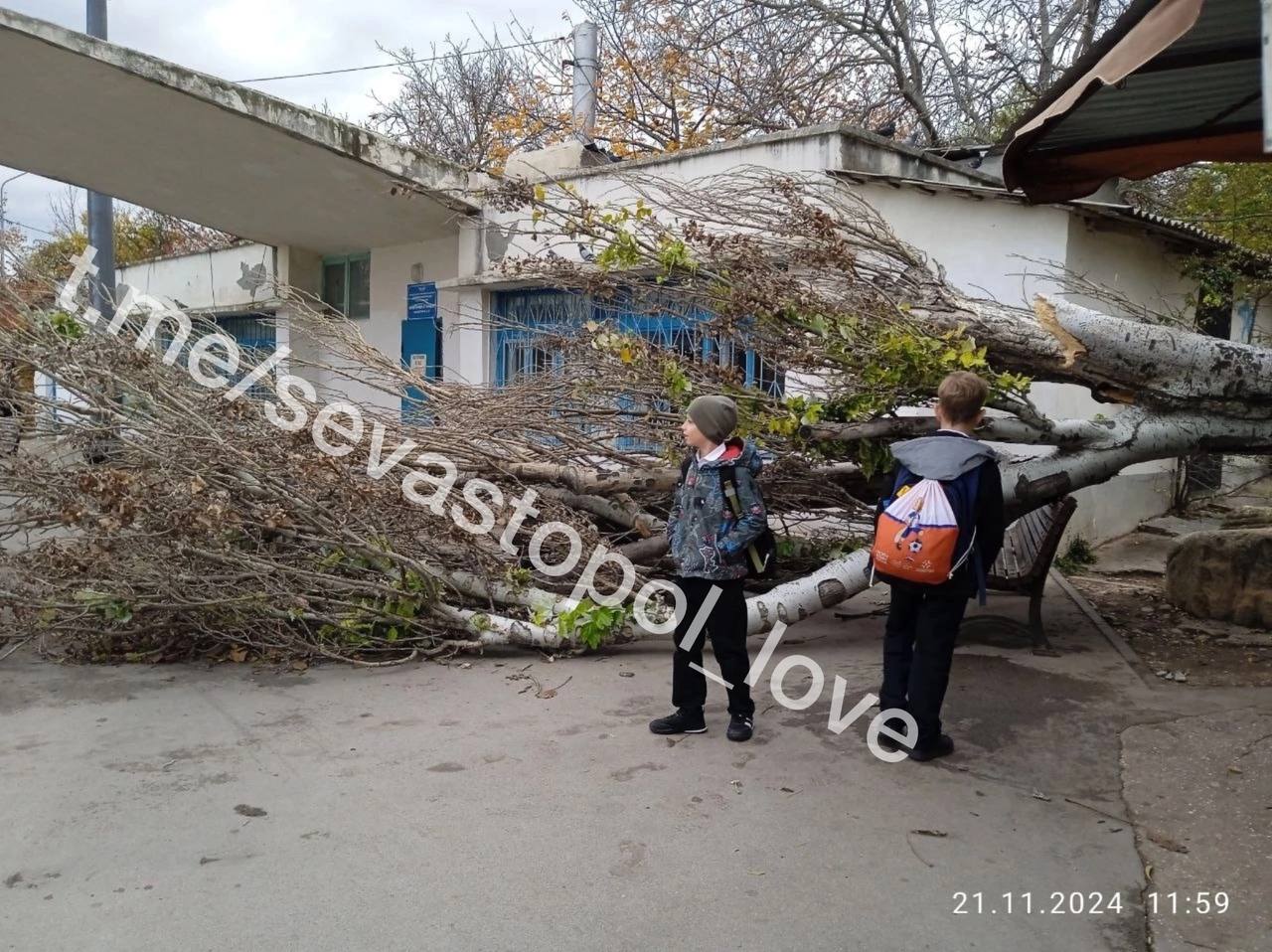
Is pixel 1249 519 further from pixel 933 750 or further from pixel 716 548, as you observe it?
pixel 716 548

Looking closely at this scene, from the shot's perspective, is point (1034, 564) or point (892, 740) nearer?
point (892, 740)

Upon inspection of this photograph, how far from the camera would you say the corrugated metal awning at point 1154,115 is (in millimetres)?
3682

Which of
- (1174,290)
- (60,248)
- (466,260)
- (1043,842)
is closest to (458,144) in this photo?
(60,248)

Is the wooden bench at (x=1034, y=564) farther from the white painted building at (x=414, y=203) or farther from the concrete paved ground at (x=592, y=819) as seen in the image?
the white painted building at (x=414, y=203)

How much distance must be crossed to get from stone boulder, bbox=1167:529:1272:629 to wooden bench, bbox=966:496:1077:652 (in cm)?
131

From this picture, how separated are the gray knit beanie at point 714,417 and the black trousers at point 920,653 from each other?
99cm

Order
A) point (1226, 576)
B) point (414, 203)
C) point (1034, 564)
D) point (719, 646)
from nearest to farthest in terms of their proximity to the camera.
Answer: point (719, 646) → point (1034, 564) → point (1226, 576) → point (414, 203)

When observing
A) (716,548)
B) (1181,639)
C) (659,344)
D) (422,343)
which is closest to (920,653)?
(716,548)

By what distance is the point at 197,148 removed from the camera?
36.0 ft

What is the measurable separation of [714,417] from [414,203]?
27.6 feet

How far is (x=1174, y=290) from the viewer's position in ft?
34.0

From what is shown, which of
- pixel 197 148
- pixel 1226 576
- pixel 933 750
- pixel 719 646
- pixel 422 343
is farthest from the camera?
pixel 422 343

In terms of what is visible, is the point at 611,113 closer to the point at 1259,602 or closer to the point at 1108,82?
the point at 1259,602

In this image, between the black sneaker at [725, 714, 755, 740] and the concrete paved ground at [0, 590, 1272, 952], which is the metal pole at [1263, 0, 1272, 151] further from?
the black sneaker at [725, 714, 755, 740]
